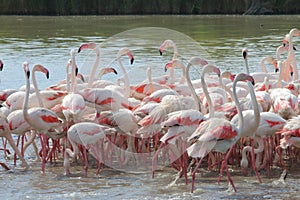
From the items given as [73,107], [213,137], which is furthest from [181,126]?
[73,107]

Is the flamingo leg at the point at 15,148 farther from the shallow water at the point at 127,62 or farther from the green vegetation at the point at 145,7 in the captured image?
the green vegetation at the point at 145,7

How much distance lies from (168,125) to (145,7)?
28.9m

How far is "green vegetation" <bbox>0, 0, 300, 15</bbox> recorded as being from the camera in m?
34.8

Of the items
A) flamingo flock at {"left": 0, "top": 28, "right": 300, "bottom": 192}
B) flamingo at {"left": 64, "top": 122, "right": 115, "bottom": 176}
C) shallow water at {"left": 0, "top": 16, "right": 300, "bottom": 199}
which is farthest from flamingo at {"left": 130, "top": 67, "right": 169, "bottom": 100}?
flamingo at {"left": 64, "top": 122, "right": 115, "bottom": 176}

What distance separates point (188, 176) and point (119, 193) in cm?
88

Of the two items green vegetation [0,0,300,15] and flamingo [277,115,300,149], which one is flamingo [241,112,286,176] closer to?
flamingo [277,115,300,149]

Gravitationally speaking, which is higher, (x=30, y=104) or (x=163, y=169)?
(x=30, y=104)

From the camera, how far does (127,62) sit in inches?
618

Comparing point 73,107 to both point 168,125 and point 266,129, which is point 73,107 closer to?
point 168,125

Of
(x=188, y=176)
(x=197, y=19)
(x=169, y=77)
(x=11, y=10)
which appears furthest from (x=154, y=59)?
(x=11, y=10)

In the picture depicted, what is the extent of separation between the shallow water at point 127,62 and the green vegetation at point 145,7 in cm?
147

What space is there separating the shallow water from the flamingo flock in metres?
0.14

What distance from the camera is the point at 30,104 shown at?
814 centimetres

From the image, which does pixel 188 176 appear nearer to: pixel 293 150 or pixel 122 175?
pixel 122 175
